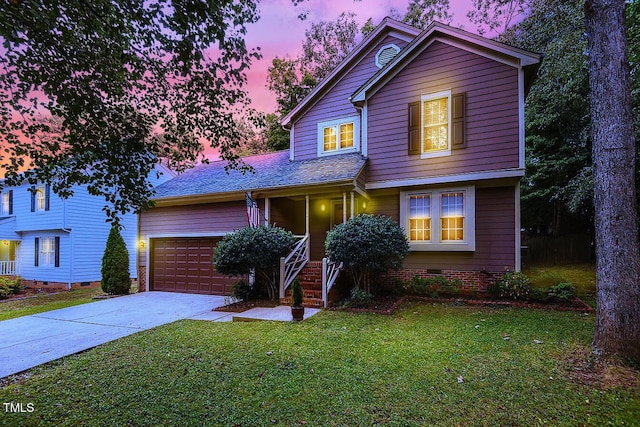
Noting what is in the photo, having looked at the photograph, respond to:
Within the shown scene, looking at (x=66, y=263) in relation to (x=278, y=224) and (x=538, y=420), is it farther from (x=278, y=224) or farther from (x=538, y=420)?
(x=538, y=420)

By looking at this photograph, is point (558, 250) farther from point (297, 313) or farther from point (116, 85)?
point (116, 85)

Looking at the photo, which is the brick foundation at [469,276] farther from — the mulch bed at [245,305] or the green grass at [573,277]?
the mulch bed at [245,305]

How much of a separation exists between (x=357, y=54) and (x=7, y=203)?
20.8 m

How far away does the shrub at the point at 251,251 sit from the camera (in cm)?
877

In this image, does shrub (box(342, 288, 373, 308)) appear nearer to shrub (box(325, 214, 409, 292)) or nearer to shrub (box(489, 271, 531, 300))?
shrub (box(325, 214, 409, 292))

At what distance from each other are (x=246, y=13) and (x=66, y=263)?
16.4m

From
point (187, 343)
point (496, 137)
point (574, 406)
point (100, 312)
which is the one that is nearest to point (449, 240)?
point (496, 137)

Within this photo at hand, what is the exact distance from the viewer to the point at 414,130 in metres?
9.39

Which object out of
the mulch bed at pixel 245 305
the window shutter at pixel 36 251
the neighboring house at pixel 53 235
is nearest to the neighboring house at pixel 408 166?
the mulch bed at pixel 245 305

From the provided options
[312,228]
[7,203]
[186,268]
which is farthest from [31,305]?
[7,203]

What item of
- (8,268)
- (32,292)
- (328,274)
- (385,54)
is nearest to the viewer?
(328,274)

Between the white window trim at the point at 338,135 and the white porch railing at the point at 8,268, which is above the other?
the white window trim at the point at 338,135

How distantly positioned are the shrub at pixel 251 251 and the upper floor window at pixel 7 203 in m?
17.0

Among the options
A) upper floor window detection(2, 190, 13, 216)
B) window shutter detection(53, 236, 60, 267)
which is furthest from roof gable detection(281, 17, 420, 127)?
upper floor window detection(2, 190, 13, 216)
